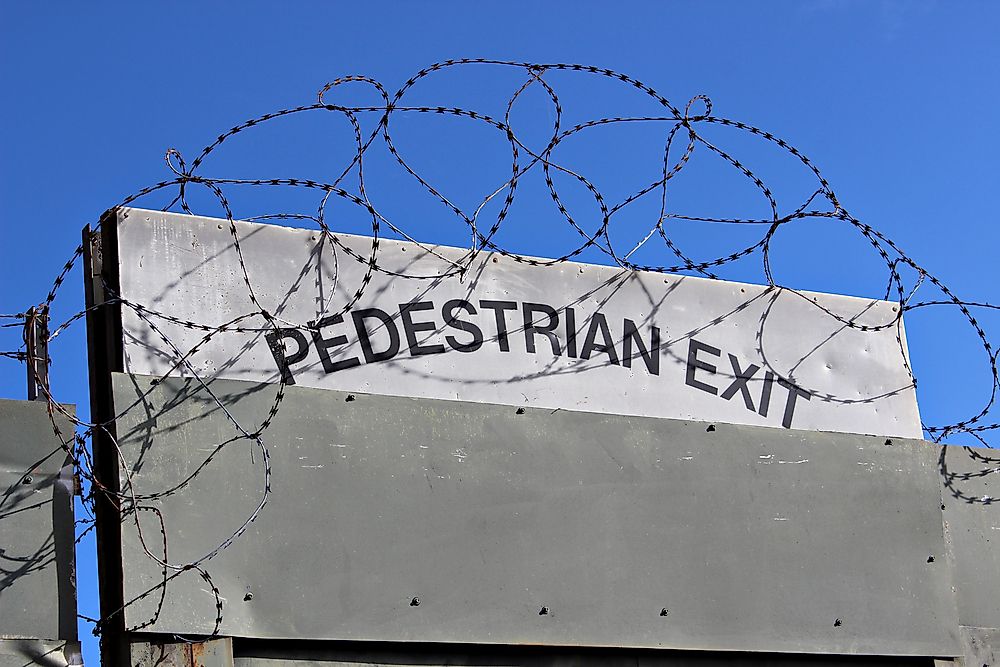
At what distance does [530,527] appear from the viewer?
7465mm

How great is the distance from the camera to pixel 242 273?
7.39 metres

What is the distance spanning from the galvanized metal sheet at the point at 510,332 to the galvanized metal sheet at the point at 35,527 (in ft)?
1.91

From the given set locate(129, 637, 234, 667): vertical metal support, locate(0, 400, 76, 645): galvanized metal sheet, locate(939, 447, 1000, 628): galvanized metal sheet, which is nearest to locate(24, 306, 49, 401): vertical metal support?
locate(0, 400, 76, 645): galvanized metal sheet

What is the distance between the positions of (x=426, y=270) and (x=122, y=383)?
5.79 feet

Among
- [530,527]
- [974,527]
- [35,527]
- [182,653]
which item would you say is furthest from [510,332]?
[974,527]

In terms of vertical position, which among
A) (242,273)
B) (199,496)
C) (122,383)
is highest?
(242,273)

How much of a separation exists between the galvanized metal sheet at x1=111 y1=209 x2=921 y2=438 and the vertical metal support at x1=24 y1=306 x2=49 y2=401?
14.6 inches

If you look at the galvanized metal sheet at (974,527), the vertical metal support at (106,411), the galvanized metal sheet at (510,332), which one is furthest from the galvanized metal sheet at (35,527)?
the galvanized metal sheet at (974,527)

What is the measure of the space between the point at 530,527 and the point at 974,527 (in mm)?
3018

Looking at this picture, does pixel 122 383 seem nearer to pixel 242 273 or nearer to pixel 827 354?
pixel 242 273

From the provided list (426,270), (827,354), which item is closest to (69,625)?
(426,270)

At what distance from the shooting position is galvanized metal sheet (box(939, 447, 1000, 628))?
8781mm

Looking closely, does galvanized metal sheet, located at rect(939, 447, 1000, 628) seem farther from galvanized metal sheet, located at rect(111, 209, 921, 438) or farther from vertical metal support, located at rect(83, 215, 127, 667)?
vertical metal support, located at rect(83, 215, 127, 667)

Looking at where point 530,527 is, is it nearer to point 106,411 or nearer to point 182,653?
point 182,653
